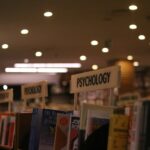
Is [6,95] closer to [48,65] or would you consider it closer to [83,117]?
[83,117]

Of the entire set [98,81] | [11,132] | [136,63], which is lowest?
[11,132]

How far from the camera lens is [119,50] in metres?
13.3

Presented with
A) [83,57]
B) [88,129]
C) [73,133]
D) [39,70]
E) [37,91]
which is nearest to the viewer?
[88,129]

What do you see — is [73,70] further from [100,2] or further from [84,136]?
[84,136]

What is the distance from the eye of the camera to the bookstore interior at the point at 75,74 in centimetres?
157

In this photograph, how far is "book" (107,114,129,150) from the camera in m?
1.39

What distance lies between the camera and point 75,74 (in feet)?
7.16

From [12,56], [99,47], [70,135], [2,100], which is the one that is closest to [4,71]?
[12,56]

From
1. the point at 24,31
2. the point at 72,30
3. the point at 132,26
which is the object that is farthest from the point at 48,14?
the point at 132,26

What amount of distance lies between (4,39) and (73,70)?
551 centimetres

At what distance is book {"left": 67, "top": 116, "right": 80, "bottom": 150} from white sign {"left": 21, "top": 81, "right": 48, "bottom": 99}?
1196mm

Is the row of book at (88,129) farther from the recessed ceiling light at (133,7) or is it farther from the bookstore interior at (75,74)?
the recessed ceiling light at (133,7)

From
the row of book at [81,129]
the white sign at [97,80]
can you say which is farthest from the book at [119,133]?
the white sign at [97,80]

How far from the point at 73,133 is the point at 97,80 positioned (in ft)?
0.78
